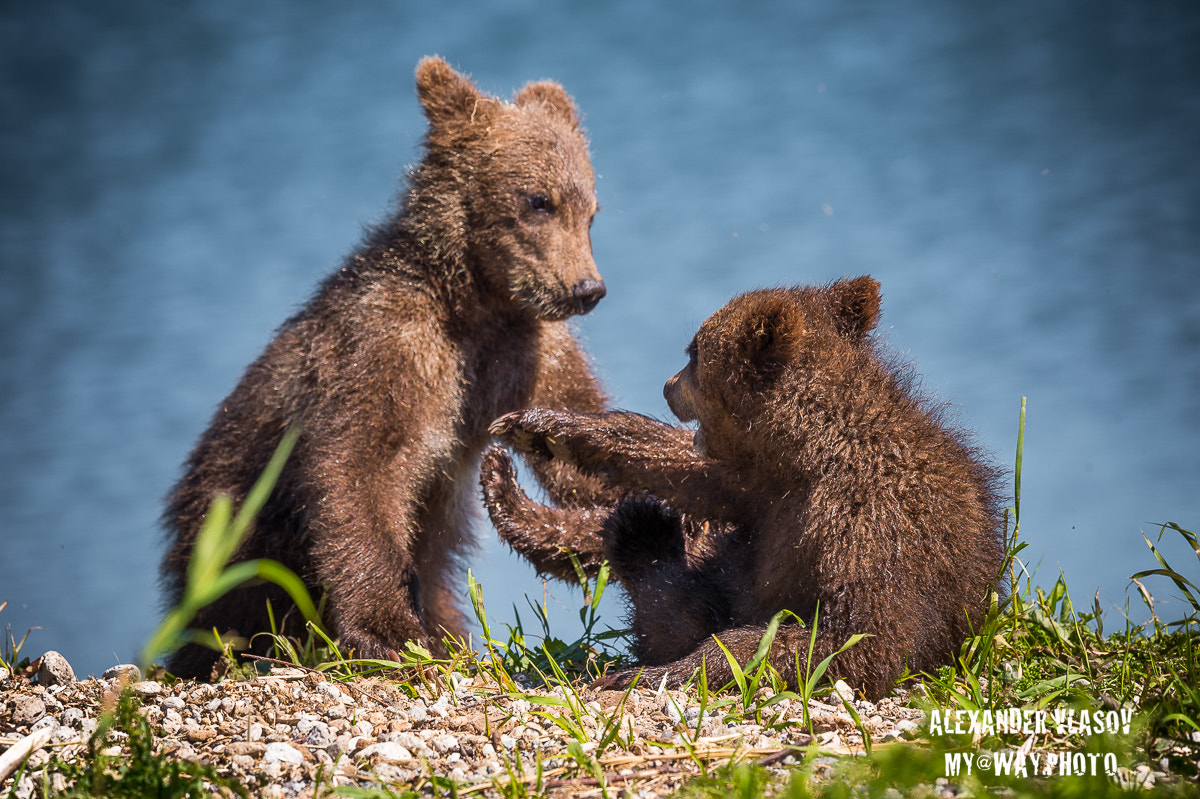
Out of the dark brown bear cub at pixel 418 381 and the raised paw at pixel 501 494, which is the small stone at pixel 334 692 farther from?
the raised paw at pixel 501 494

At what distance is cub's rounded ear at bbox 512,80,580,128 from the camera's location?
720cm

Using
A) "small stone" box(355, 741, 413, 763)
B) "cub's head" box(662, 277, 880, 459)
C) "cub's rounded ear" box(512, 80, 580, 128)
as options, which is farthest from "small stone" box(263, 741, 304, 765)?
"cub's rounded ear" box(512, 80, 580, 128)

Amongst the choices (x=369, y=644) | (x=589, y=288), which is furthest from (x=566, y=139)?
(x=369, y=644)

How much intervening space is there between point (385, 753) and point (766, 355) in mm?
2502

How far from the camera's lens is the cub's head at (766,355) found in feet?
15.5

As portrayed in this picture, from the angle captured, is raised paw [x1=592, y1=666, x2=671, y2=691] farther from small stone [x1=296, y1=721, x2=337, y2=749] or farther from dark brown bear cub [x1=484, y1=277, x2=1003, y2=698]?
small stone [x1=296, y1=721, x2=337, y2=749]

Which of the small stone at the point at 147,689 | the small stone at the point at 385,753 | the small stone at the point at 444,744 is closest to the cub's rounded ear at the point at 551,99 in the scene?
the small stone at the point at 147,689

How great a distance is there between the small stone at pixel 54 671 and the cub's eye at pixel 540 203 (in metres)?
3.67

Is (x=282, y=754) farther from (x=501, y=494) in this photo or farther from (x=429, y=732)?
(x=501, y=494)

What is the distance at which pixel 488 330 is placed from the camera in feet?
21.7

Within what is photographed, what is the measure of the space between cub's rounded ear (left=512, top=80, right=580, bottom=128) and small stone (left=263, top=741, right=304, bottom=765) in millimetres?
4851

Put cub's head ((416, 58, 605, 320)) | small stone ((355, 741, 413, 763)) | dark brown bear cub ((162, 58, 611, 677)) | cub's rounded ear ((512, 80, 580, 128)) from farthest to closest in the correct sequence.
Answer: cub's rounded ear ((512, 80, 580, 128)) < cub's head ((416, 58, 605, 320)) < dark brown bear cub ((162, 58, 611, 677)) < small stone ((355, 741, 413, 763))

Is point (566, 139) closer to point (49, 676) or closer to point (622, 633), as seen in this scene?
point (622, 633)

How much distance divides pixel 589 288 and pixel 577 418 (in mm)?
1015
